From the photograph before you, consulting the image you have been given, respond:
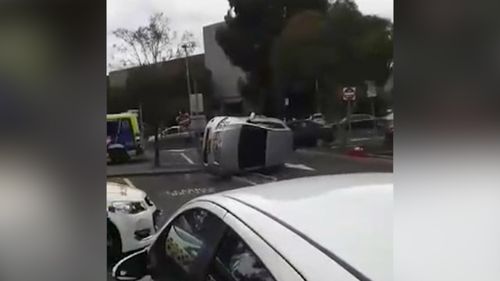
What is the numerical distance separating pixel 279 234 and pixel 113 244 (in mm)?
561

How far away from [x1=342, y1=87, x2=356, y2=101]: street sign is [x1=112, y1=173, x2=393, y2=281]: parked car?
0.93 feet

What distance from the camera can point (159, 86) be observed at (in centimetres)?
199

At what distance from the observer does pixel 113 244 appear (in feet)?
6.44

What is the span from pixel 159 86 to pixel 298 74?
490 millimetres

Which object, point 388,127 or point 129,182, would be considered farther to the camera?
point 388,127

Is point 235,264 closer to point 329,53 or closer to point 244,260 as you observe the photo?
point 244,260

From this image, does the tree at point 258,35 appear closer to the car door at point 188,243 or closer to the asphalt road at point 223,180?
the asphalt road at point 223,180

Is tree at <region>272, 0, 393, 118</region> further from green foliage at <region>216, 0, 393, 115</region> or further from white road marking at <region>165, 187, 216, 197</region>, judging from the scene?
white road marking at <region>165, 187, 216, 197</region>

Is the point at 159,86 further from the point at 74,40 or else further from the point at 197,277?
the point at 197,277

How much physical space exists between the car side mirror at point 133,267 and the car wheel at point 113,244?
0.03 meters

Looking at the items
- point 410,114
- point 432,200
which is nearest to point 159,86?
point 410,114

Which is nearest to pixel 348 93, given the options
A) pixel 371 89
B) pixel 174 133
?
pixel 371 89

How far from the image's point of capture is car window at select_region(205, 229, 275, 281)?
1972 mm

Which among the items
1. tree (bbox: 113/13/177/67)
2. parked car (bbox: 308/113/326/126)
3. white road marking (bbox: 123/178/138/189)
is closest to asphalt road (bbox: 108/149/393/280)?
white road marking (bbox: 123/178/138/189)
